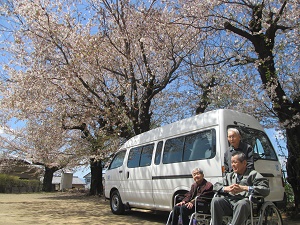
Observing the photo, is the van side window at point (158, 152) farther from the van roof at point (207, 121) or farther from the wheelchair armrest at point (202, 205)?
the wheelchair armrest at point (202, 205)

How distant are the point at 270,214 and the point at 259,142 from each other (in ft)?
7.26

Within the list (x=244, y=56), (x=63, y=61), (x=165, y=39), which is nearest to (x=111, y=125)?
(x=63, y=61)

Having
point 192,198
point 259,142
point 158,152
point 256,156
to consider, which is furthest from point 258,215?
point 158,152

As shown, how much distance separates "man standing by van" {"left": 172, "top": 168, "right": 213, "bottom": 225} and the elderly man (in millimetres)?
771

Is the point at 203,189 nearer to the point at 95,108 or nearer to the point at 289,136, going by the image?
the point at 289,136

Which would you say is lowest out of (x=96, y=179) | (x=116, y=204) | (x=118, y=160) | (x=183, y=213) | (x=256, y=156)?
(x=116, y=204)

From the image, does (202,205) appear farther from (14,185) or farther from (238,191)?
(14,185)

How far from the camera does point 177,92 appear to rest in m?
15.3

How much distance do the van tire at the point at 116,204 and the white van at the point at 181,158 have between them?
27 millimetres

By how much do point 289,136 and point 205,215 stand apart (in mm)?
4656

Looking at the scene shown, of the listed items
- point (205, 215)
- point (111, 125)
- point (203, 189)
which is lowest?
point (205, 215)

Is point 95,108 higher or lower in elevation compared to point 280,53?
lower

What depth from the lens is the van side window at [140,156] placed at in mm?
8039

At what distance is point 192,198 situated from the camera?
542 cm
